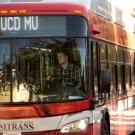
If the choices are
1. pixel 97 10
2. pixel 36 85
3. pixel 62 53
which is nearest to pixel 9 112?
pixel 36 85

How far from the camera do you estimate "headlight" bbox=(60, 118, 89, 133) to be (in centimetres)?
988

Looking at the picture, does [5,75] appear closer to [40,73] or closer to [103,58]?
[40,73]

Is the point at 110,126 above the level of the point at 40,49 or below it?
below

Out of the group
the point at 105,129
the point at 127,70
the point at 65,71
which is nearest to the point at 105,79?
the point at 65,71

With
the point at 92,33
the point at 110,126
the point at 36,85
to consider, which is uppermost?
the point at 92,33

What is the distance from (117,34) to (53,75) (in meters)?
3.79

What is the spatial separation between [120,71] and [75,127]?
385 centimetres

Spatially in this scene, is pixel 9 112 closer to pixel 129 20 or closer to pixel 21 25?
pixel 21 25

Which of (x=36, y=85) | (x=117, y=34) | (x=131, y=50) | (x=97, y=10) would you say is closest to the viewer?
(x=36, y=85)

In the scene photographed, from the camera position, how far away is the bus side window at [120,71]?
43.5ft

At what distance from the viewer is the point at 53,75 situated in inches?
392

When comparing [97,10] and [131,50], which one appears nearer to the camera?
[97,10]

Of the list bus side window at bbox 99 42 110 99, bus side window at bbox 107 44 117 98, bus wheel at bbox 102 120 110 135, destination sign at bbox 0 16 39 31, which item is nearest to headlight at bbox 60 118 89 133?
bus side window at bbox 99 42 110 99

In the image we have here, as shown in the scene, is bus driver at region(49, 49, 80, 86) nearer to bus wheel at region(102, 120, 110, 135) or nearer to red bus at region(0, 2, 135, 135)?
red bus at region(0, 2, 135, 135)
